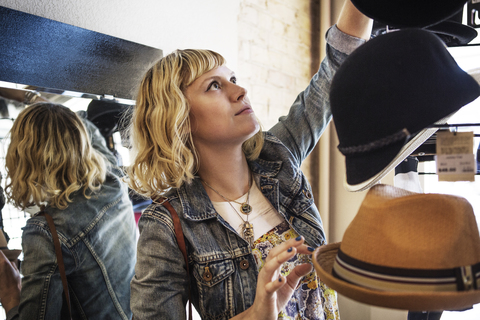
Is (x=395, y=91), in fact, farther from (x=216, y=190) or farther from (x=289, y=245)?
(x=216, y=190)

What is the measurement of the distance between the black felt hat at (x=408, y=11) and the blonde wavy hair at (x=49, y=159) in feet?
3.28

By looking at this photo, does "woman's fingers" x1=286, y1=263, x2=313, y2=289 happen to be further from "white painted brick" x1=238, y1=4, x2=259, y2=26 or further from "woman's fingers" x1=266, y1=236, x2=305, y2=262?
"white painted brick" x1=238, y1=4, x2=259, y2=26

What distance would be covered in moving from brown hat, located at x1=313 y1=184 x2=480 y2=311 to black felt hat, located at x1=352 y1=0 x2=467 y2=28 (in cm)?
33

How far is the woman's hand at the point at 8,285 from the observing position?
3.22 feet

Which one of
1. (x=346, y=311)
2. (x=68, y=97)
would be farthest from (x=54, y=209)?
(x=346, y=311)

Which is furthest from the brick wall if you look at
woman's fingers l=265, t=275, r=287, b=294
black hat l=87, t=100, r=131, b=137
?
woman's fingers l=265, t=275, r=287, b=294

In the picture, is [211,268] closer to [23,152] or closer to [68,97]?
[23,152]

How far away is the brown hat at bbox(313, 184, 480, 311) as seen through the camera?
401 millimetres

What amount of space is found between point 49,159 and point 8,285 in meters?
0.39

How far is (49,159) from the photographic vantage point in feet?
3.71

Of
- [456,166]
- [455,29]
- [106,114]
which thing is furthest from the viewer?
[106,114]

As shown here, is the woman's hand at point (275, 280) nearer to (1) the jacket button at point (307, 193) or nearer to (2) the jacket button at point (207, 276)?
(2) the jacket button at point (207, 276)

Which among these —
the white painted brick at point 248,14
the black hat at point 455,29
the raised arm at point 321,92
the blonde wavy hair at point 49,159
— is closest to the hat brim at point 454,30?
the black hat at point 455,29

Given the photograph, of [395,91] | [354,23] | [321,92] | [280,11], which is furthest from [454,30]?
[280,11]
